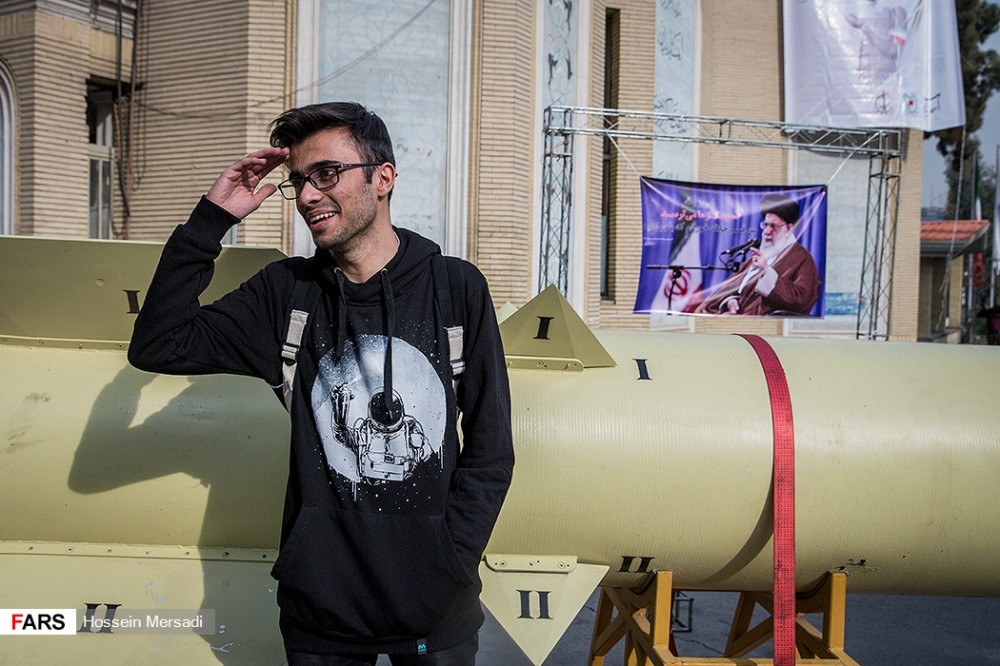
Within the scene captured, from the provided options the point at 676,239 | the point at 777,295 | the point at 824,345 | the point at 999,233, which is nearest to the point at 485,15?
the point at 676,239

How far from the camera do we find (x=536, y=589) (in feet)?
9.12

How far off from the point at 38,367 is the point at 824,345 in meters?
2.71

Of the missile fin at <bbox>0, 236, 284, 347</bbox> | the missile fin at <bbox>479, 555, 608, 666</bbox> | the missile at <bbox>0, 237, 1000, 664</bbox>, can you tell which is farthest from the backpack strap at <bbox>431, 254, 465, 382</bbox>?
the missile fin at <bbox>479, 555, 608, 666</bbox>

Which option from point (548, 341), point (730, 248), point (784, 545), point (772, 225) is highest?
point (772, 225)

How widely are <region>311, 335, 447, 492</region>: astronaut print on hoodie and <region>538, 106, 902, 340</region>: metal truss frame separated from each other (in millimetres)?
7289

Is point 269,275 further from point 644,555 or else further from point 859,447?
point 859,447

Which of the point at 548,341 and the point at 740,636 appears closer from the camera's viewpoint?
the point at 548,341

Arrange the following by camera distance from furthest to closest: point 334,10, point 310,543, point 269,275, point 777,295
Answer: point 777,295 < point 334,10 < point 269,275 < point 310,543

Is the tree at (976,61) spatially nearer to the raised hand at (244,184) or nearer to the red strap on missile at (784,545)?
the red strap on missile at (784,545)

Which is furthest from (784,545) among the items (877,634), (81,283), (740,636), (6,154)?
(6,154)

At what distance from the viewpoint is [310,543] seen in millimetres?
1798

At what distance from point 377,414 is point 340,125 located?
0.64 m

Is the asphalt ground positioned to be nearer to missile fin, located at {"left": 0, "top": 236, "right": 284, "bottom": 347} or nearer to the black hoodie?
missile fin, located at {"left": 0, "top": 236, "right": 284, "bottom": 347}

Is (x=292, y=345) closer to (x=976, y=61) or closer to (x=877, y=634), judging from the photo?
(x=877, y=634)
